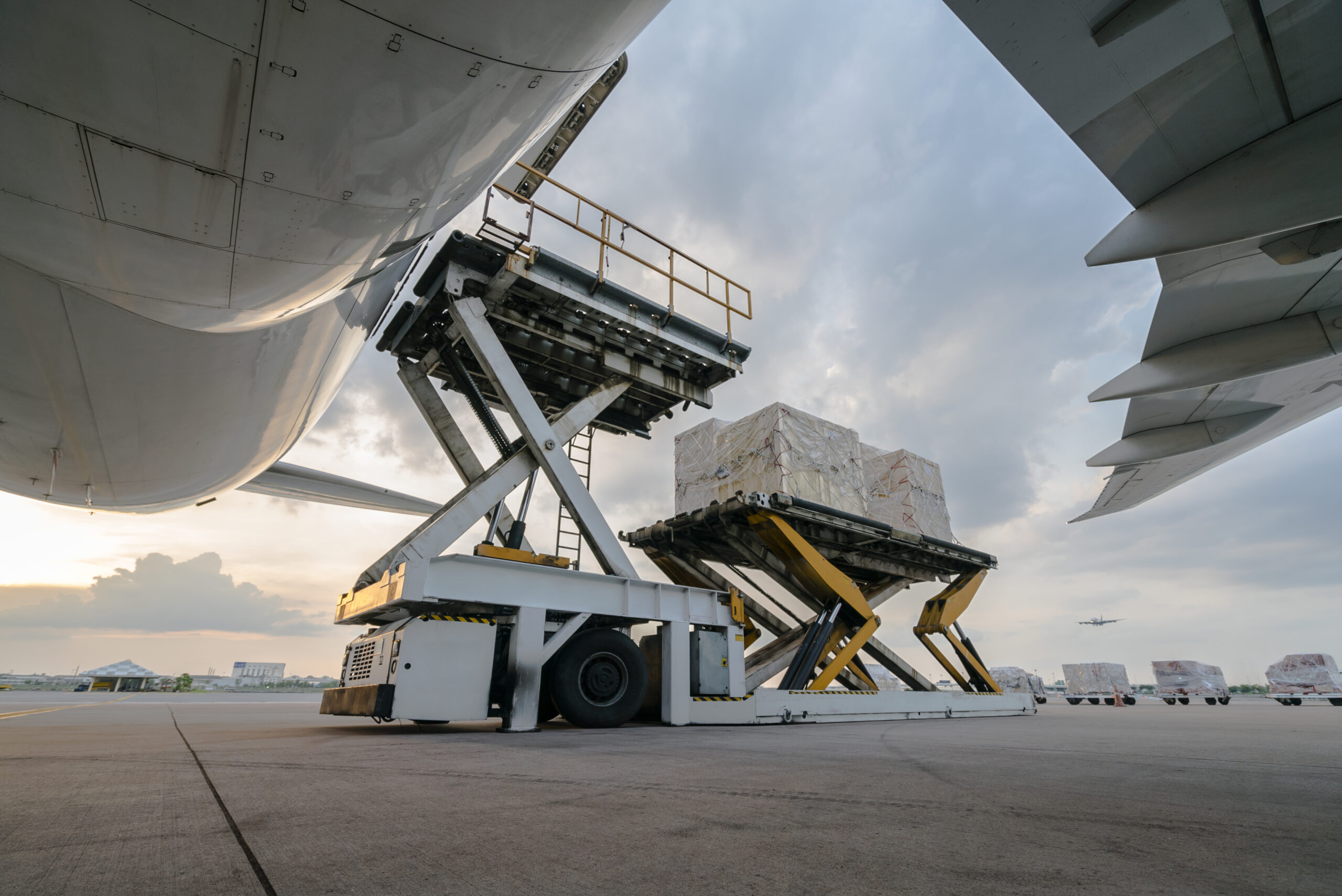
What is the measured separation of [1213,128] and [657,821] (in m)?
→ 4.18

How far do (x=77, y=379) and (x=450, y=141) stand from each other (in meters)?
4.25

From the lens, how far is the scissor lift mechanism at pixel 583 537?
277 inches

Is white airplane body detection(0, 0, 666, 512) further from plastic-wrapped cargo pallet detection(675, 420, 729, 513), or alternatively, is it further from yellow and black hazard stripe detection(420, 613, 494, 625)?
plastic-wrapped cargo pallet detection(675, 420, 729, 513)

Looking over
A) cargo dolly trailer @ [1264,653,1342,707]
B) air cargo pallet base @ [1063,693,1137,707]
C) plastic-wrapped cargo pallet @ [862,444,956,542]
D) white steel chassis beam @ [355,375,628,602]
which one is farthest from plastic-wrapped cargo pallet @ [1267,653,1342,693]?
white steel chassis beam @ [355,375,628,602]

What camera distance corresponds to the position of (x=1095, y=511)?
9914 millimetres

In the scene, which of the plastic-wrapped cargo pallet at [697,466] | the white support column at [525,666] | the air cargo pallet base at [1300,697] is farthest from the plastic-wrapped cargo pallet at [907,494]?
the air cargo pallet base at [1300,697]

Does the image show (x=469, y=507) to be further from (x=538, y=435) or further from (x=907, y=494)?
(x=907, y=494)

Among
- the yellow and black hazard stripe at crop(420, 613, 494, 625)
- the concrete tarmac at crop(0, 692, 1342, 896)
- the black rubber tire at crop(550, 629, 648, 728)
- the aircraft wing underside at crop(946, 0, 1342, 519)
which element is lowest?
the concrete tarmac at crop(0, 692, 1342, 896)

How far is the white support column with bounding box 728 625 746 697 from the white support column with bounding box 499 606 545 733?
10.0 ft

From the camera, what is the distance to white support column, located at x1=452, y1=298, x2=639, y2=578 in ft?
28.3

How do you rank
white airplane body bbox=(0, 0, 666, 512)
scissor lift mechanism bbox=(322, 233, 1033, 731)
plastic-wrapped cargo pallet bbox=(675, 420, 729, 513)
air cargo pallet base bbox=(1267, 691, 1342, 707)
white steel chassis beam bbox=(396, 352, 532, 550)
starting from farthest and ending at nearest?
1. air cargo pallet base bbox=(1267, 691, 1342, 707)
2. plastic-wrapped cargo pallet bbox=(675, 420, 729, 513)
3. white steel chassis beam bbox=(396, 352, 532, 550)
4. scissor lift mechanism bbox=(322, 233, 1033, 731)
5. white airplane body bbox=(0, 0, 666, 512)

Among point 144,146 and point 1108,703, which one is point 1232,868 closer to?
point 144,146

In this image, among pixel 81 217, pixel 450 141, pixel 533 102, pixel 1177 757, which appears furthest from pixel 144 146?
pixel 1177 757

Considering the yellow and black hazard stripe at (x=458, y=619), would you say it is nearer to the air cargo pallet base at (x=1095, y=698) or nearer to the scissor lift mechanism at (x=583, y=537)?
the scissor lift mechanism at (x=583, y=537)
